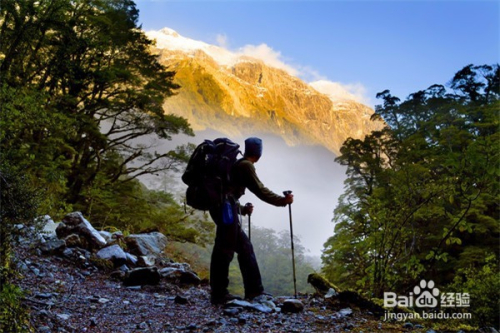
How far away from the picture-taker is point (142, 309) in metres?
4.32

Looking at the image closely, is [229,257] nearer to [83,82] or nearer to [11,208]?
[11,208]

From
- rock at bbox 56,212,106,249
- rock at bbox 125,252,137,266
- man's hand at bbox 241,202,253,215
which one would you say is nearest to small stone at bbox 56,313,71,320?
man's hand at bbox 241,202,253,215

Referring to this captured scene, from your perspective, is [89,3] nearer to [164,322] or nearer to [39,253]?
[39,253]

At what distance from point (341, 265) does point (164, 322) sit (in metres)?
17.7

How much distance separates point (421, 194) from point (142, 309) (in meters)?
3.83

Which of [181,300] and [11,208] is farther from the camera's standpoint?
[181,300]

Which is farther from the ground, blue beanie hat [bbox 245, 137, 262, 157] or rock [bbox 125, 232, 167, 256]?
blue beanie hat [bbox 245, 137, 262, 157]

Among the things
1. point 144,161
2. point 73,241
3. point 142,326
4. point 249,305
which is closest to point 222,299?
point 249,305

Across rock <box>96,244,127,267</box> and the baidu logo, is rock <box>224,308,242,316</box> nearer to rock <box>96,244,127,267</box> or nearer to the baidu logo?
the baidu logo

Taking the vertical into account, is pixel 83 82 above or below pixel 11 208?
above

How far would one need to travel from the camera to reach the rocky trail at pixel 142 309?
3461 mm

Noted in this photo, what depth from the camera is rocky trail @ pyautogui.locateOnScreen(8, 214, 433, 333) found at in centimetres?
346

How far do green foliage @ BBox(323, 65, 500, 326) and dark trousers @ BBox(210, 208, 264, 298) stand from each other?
1.45m

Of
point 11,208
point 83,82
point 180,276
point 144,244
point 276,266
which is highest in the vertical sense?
point 83,82
